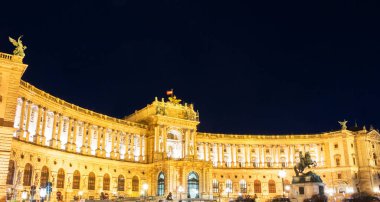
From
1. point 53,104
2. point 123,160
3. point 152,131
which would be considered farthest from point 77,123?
point 152,131

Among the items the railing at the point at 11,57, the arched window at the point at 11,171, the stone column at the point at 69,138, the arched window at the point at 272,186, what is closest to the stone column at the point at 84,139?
the stone column at the point at 69,138

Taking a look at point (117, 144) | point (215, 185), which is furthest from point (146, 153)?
point (215, 185)

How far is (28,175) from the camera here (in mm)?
59094

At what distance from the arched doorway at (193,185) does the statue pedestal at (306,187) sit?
139 feet

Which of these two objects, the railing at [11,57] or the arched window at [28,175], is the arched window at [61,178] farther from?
the railing at [11,57]

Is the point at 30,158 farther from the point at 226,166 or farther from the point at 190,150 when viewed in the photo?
the point at 226,166

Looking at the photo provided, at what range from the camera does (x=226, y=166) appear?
347 ft

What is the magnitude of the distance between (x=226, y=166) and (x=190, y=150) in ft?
50.3

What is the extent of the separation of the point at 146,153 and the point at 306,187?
5232 centimetres

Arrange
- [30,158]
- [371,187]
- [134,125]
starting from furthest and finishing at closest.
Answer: [371,187]
[134,125]
[30,158]

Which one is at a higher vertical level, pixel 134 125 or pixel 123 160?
pixel 134 125

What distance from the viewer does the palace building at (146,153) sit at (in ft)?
189

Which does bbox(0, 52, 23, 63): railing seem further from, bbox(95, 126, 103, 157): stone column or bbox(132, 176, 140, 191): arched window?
bbox(132, 176, 140, 191): arched window

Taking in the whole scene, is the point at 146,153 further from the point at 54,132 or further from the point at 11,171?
the point at 11,171
